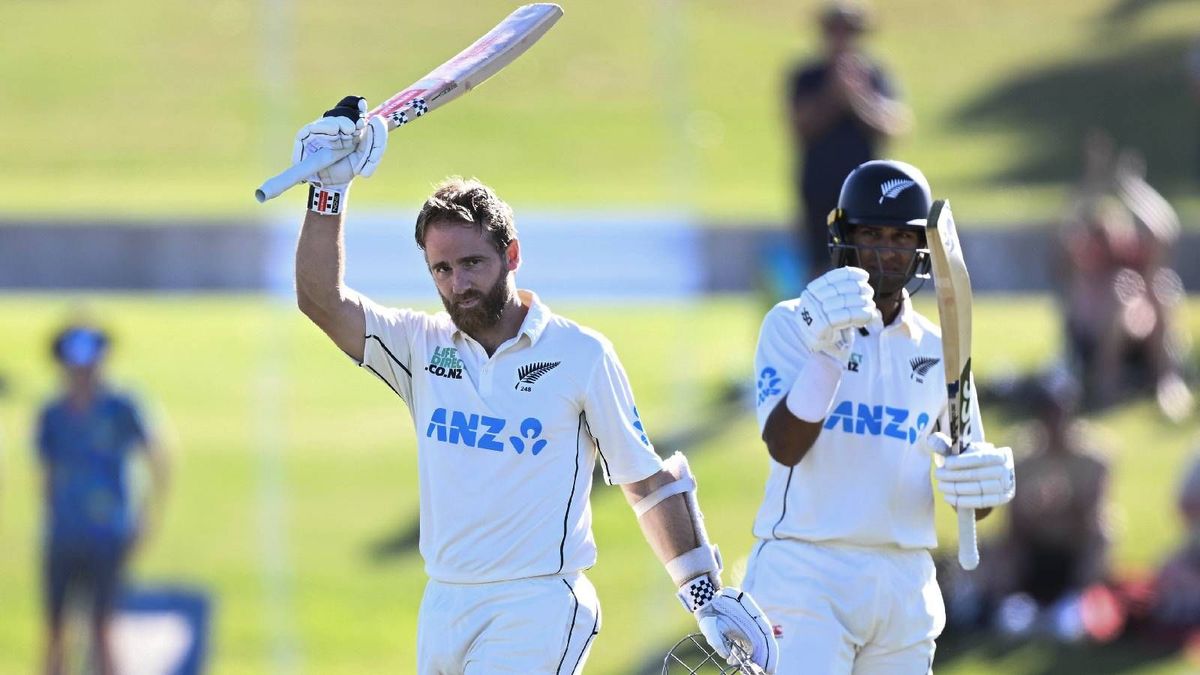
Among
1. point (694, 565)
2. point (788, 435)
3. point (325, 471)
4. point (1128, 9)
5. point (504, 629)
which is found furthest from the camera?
point (1128, 9)

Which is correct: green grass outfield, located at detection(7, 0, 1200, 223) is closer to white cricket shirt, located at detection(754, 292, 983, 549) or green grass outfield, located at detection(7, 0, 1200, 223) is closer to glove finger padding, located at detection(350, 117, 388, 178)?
white cricket shirt, located at detection(754, 292, 983, 549)

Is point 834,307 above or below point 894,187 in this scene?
below

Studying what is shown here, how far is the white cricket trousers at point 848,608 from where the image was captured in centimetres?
520

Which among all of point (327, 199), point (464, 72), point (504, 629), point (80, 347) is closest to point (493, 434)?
point (504, 629)

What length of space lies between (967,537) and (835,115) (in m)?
7.35

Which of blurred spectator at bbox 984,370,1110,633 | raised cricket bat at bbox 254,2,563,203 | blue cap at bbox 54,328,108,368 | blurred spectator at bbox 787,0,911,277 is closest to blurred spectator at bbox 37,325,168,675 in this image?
blue cap at bbox 54,328,108,368

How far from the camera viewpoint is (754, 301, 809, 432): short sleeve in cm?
525

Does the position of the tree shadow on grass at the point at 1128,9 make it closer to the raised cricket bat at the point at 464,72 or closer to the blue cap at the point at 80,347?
the blue cap at the point at 80,347

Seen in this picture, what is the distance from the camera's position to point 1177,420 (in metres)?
13.6

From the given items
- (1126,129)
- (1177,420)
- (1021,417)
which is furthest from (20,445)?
(1126,129)

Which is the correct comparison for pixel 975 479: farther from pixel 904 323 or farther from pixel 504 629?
pixel 504 629

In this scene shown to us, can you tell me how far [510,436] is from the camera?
486cm

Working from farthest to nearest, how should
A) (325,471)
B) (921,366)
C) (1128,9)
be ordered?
(1128,9), (325,471), (921,366)

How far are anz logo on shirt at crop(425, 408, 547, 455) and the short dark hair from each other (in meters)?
0.41
